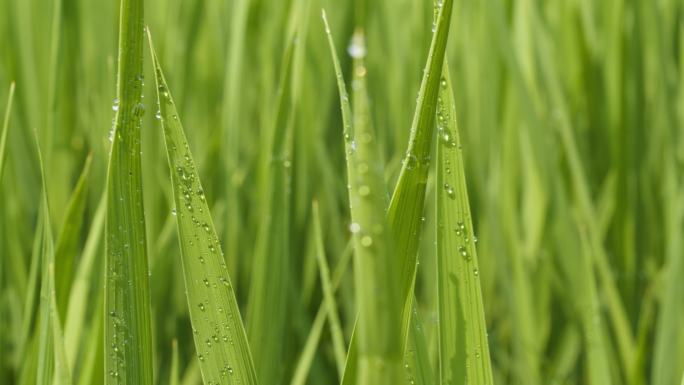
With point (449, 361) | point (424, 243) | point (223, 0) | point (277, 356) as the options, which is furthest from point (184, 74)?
point (449, 361)

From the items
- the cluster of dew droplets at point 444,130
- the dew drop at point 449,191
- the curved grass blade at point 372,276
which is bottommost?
the curved grass blade at point 372,276

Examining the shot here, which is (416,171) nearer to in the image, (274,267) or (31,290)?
(274,267)

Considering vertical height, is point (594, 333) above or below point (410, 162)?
below

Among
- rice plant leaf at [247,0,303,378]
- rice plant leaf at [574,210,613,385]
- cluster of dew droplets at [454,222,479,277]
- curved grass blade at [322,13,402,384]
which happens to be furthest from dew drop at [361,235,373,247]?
rice plant leaf at [574,210,613,385]

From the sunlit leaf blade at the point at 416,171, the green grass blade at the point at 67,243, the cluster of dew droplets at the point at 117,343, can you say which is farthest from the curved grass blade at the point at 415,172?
the green grass blade at the point at 67,243

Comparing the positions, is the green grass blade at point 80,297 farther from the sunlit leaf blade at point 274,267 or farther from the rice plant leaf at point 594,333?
the rice plant leaf at point 594,333

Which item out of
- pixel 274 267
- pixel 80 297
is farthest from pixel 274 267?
pixel 80 297

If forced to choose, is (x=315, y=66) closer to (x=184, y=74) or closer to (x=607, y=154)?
(x=184, y=74)
